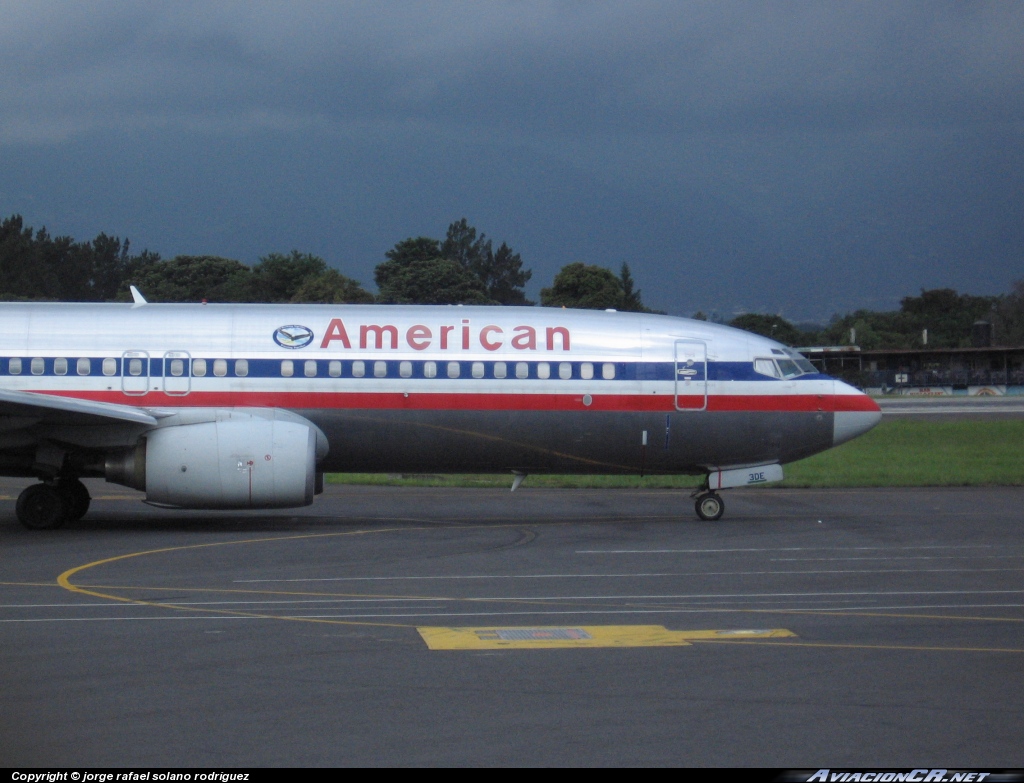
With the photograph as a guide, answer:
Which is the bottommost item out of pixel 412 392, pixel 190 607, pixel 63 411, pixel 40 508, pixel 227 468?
pixel 190 607

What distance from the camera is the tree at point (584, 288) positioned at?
9957 centimetres

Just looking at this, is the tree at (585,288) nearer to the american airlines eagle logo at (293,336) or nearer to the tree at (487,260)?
the tree at (487,260)

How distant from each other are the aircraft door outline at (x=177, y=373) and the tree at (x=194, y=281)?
5132 centimetres

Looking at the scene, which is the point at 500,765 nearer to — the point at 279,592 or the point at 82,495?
the point at 279,592

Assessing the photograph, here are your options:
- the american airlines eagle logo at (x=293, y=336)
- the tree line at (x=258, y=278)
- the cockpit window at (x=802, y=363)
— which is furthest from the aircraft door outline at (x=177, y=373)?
the tree line at (x=258, y=278)

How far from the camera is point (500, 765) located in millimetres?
7172

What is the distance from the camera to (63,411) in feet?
62.5

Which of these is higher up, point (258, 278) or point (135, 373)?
point (258, 278)

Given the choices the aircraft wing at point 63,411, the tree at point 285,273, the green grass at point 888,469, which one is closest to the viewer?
the aircraft wing at point 63,411

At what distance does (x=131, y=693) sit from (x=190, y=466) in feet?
36.0

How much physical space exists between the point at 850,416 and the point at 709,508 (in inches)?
123

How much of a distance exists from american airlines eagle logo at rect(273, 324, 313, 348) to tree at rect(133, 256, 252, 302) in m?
51.3

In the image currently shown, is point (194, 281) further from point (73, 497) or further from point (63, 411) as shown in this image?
point (63, 411)

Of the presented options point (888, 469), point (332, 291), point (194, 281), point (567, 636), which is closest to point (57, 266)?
point (194, 281)
